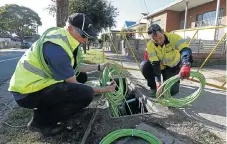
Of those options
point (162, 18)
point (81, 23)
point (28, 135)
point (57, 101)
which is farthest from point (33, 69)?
point (162, 18)

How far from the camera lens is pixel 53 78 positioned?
240cm

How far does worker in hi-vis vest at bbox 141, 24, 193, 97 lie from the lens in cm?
342

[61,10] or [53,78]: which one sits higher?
[61,10]

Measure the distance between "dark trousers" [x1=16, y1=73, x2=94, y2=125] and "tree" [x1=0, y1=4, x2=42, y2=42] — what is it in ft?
171

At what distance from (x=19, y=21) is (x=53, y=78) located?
201 feet

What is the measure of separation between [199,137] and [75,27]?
6.13 feet

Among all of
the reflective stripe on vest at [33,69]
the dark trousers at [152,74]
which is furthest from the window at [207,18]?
the reflective stripe on vest at [33,69]

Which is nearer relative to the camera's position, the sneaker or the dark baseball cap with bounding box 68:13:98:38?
the dark baseball cap with bounding box 68:13:98:38

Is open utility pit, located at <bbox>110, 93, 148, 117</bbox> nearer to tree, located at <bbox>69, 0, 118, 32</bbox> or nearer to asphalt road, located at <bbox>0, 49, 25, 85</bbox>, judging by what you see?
asphalt road, located at <bbox>0, 49, 25, 85</bbox>

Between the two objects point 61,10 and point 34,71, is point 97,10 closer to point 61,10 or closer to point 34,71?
point 61,10

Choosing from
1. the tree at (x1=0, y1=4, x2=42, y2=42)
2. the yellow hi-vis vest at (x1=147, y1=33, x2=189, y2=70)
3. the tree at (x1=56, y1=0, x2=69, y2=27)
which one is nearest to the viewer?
the yellow hi-vis vest at (x1=147, y1=33, x2=189, y2=70)

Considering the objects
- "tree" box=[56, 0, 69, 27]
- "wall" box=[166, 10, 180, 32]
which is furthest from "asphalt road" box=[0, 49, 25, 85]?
"wall" box=[166, 10, 180, 32]

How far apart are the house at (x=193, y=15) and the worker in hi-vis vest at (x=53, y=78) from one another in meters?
14.3

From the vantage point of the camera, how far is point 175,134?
8.38 feet
